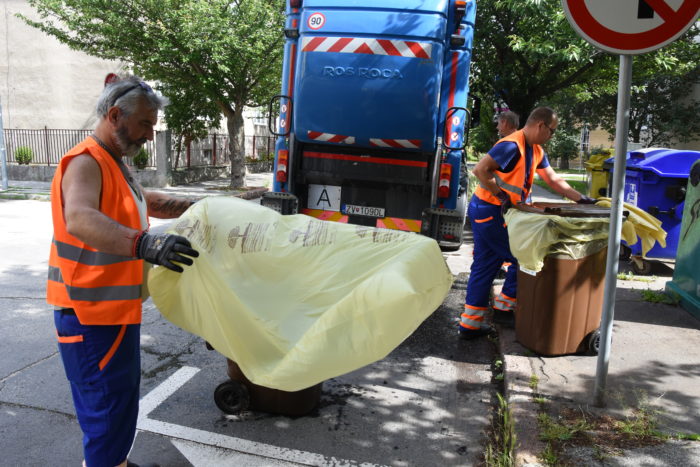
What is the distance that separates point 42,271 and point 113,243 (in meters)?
5.37

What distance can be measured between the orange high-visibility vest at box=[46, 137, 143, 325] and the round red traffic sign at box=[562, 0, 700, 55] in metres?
2.51

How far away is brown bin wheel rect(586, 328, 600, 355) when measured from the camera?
13.4 feet

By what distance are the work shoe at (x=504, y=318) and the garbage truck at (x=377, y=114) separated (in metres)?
0.96

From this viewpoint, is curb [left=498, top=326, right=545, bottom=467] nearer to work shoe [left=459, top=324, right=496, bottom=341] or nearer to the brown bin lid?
work shoe [left=459, top=324, right=496, bottom=341]

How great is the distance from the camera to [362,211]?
20.1ft

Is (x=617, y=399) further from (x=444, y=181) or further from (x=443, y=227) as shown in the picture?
(x=444, y=181)

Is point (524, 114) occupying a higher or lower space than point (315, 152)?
higher

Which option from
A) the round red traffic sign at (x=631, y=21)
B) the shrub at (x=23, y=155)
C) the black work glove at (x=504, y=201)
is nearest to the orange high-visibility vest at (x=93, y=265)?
the round red traffic sign at (x=631, y=21)

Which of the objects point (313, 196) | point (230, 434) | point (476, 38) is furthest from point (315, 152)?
point (476, 38)

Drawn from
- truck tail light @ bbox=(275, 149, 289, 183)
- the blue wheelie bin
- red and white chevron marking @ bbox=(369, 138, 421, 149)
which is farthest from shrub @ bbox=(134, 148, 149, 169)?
the blue wheelie bin

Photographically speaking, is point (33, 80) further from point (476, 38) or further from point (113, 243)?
point (113, 243)

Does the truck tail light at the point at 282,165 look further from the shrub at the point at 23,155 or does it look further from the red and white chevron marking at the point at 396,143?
the shrub at the point at 23,155

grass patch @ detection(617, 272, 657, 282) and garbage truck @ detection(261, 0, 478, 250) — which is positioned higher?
garbage truck @ detection(261, 0, 478, 250)

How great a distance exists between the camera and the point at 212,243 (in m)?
2.56
